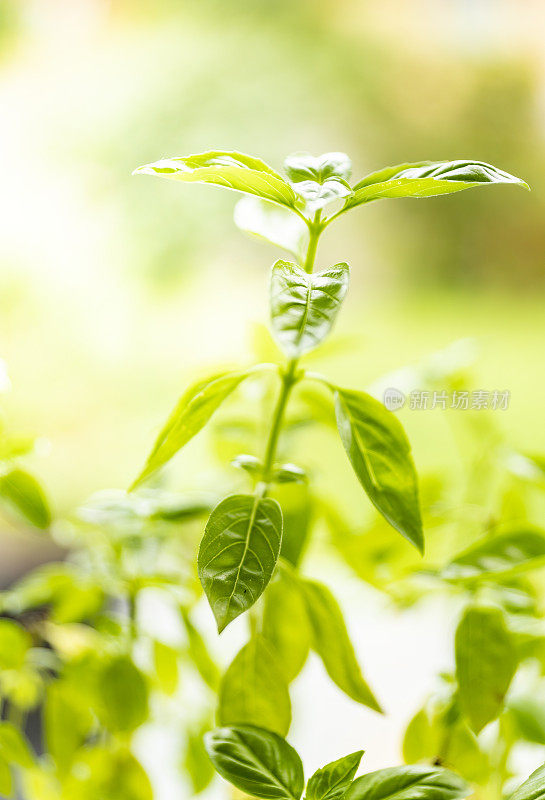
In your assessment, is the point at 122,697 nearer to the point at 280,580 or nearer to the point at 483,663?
the point at 280,580

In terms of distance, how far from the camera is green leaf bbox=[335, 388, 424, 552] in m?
0.42

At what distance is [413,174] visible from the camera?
432 mm

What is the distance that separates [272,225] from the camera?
1.79 feet

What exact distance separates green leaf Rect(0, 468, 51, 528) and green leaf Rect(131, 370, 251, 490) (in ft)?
0.27

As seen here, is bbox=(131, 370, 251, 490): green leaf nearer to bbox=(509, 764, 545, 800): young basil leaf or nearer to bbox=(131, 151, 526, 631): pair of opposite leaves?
bbox=(131, 151, 526, 631): pair of opposite leaves

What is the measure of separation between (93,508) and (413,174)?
28 centimetres

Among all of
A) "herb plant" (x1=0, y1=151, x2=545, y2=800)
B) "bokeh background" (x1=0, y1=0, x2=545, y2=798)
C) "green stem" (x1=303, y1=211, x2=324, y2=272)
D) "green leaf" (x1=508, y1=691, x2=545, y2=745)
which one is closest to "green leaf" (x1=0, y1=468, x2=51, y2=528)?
"herb plant" (x1=0, y1=151, x2=545, y2=800)

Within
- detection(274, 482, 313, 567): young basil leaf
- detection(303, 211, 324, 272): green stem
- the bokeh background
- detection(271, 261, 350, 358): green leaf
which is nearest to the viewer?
detection(271, 261, 350, 358): green leaf

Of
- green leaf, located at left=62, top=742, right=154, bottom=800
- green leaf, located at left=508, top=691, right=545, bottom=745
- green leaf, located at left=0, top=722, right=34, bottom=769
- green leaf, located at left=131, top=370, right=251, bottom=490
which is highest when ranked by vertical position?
green leaf, located at left=131, top=370, right=251, bottom=490

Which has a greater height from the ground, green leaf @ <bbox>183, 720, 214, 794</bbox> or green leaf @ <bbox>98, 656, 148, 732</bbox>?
green leaf @ <bbox>98, 656, 148, 732</bbox>

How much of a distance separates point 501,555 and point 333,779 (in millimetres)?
153

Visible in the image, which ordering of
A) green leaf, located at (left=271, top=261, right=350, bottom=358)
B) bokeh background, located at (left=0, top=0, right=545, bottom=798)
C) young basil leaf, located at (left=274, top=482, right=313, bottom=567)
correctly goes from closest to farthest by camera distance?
green leaf, located at (left=271, top=261, right=350, bottom=358) → young basil leaf, located at (left=274, top=482, right=313, bottom=567) → bokeh background, located at (left=0, top=0, right=545, bottom=798)

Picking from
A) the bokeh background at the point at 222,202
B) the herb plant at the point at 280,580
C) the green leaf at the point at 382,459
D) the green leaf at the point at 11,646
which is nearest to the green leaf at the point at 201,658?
the herb plant at the point at 280,580

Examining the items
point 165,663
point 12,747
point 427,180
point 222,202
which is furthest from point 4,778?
point 222,202
